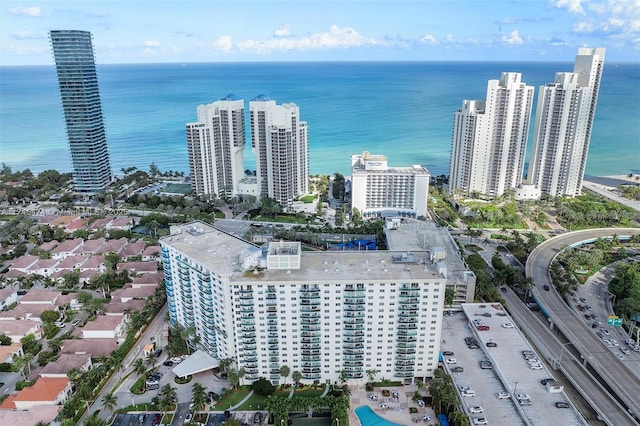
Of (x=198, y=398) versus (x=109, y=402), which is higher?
(x=198, y=398)

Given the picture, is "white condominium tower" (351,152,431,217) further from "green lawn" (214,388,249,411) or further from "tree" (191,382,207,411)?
"tree" (191,382,207,411)

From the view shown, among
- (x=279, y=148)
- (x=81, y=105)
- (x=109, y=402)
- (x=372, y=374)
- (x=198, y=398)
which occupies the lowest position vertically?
(x=372, y=374)

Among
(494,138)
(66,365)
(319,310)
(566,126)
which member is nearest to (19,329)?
(66,365)

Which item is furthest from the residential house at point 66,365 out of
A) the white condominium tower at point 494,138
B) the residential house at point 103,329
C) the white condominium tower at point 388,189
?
the white condominium tower at point 494,138

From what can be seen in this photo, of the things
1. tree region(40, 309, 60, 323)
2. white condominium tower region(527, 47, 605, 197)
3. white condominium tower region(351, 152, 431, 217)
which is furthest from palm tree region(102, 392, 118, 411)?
white condominium tower region(527, 47, 605, 197)

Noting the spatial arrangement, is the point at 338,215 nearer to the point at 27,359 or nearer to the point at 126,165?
the point at 27,359

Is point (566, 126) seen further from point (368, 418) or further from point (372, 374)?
point (368, 418)
